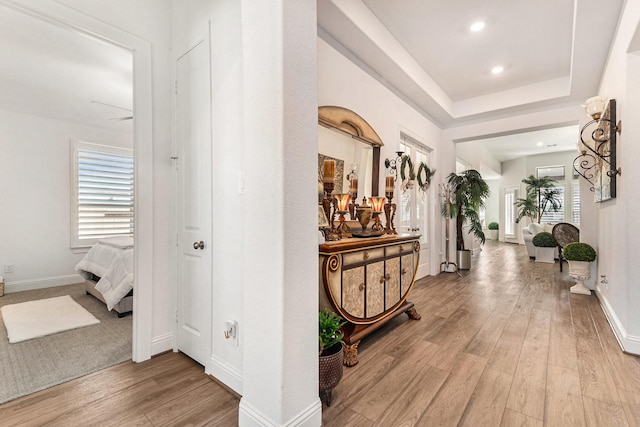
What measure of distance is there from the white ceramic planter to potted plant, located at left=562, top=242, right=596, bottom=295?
119 inches

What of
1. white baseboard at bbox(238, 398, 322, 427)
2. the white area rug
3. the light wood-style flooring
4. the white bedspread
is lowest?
the light wood-style flooring

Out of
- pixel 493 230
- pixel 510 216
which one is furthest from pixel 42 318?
pixel 493 230

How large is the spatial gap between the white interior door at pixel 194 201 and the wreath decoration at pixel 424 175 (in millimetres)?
3505

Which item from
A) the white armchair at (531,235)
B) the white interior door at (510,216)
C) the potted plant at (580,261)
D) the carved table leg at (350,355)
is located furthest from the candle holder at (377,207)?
the white interior door at (510,216)

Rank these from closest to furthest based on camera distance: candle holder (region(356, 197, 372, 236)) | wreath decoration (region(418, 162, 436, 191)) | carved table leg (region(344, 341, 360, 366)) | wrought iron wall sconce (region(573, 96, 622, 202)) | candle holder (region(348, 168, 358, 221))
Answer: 1. carved table leg (region(344, 341, 360, 366))
2. candle holder (region(356, 197, 372, 236))
3. wrought iron wall sconce (region(573, 96, 622, 202))
4. candle holder (region(348, 168, 358, 221))
5. wreath decoration (region(418, 162, 436, 191))

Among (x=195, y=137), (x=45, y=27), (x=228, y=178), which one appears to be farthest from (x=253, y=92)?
(x=45, y=27)

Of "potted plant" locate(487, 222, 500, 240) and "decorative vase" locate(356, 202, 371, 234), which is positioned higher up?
"decorative vase" locate(356, 202, 371, 234)

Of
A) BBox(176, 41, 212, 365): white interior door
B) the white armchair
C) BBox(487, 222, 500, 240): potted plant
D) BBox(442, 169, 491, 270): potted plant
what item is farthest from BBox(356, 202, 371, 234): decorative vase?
BBox(487, 222, 500, 240): potted plant

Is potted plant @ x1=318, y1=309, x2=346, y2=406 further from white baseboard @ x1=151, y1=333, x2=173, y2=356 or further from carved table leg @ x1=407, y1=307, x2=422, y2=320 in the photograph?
carved table leg @ x1=407, y1=307, x2=422, y2=320

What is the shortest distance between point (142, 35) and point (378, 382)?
3.02 m

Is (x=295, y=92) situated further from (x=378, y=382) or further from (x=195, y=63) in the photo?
(x=378, y=382)

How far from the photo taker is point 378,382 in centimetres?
186

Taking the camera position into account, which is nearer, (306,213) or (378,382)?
(306,213)

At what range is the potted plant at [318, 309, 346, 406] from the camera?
159 centimetres
